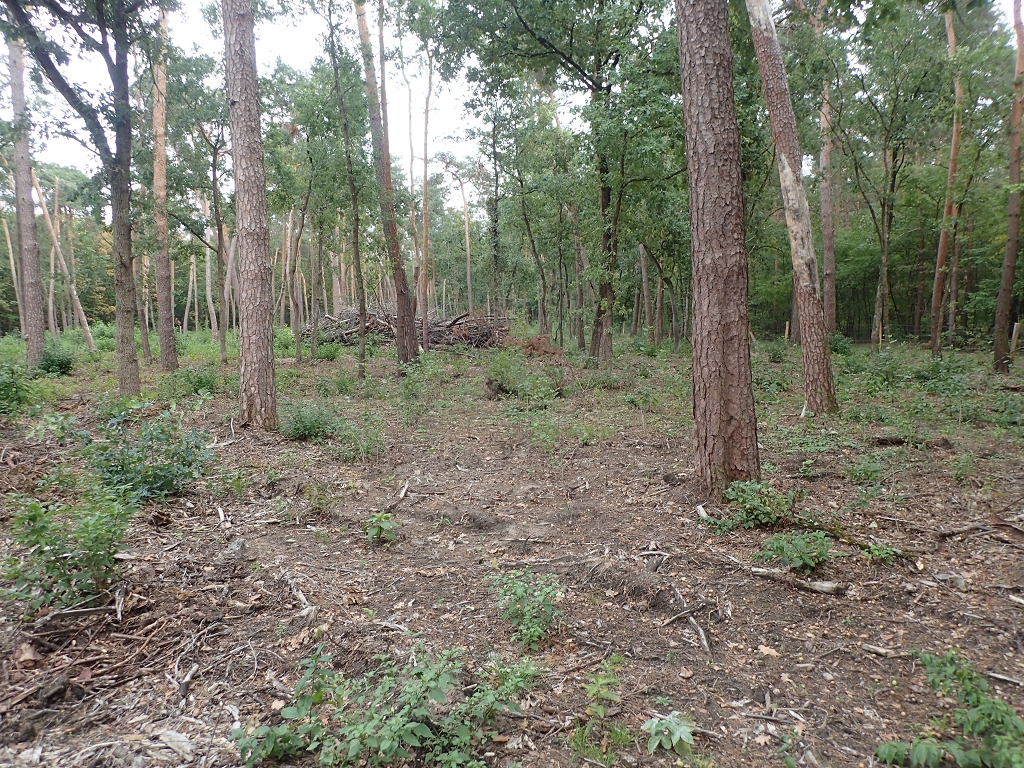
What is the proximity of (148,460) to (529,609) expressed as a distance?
418 centimetres

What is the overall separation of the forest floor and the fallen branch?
40mm

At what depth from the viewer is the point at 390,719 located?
7.20 feet

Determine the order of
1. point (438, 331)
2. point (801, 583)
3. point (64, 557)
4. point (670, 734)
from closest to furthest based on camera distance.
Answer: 1. point (670, 734)
2. point (64, 557)
3. point (801, 583)
4. point (438, 331)

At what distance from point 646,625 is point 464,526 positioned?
2.07 m

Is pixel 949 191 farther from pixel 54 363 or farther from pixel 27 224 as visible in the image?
pixel 27 224

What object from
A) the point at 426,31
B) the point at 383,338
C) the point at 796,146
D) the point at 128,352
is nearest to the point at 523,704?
the point at 796,146

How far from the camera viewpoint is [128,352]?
933 centimetres

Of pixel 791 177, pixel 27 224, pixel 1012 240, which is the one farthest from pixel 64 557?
pixel 1012 240

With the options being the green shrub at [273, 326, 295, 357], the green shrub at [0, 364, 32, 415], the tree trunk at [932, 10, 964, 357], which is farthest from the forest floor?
the green shrub at [273, 326, 295, 357]

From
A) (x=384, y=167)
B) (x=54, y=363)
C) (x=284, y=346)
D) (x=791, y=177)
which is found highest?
(x=384, y=167)

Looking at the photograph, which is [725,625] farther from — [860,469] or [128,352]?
[128,352]

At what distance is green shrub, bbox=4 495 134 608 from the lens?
299 centimetres

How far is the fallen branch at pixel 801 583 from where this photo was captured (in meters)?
3.34

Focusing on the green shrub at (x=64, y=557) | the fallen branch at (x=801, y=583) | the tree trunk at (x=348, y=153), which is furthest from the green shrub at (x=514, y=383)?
the green shrub at (x=64, y=557)
